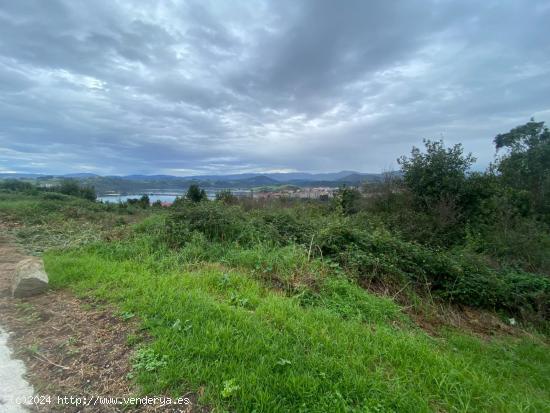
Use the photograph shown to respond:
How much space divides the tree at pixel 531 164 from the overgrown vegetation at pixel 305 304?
20.5 feet

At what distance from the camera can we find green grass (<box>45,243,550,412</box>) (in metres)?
2.02

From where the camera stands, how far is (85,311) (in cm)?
314

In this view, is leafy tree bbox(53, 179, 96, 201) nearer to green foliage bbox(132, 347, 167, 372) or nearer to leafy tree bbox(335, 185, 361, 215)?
leafy tree bbox(335, 185, 361, 215)

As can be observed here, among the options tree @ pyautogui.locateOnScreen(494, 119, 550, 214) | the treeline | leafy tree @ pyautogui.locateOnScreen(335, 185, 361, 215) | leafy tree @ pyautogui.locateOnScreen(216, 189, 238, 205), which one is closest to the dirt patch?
the treeline

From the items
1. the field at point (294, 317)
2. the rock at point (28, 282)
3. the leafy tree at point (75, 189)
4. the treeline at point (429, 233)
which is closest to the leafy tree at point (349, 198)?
the treeline at point (429, 233)

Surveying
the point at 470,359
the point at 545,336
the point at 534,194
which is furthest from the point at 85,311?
the point at 534,194

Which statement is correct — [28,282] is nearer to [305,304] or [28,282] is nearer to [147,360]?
[147,360]

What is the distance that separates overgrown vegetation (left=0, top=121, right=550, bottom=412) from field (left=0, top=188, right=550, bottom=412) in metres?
0.02

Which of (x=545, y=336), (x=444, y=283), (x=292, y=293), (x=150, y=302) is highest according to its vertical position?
(x=150, y=302)

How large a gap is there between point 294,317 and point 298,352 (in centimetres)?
65

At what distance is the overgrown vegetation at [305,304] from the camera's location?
2.11 metres

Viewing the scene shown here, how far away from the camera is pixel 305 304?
375 centimetres

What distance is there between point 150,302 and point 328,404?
85.4 inches

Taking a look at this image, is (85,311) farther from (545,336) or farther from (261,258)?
(545,336)
